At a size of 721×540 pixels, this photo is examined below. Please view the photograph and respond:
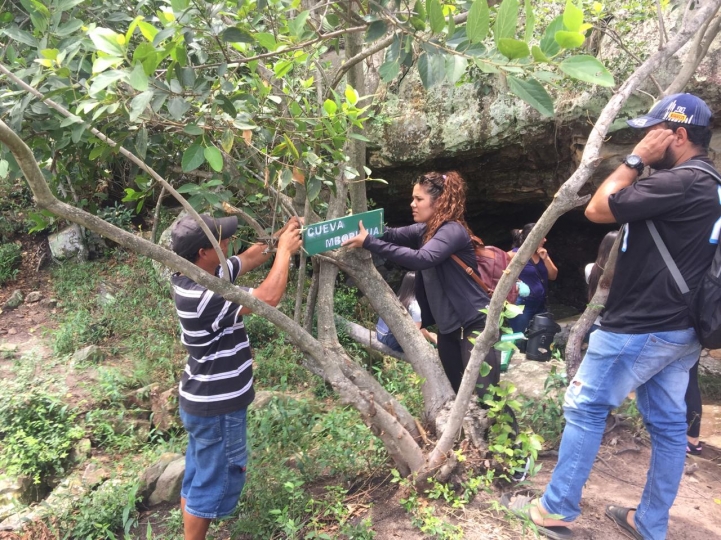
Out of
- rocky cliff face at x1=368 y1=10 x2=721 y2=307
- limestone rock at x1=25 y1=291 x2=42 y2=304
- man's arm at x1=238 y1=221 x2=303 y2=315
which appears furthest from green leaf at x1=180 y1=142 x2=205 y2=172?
limestone rock at x1=25 y1=291 x2=42 y2=304

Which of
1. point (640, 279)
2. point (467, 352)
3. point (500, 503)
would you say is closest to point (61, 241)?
point (467, 352)

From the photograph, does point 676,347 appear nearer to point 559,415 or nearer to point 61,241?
point 559,415

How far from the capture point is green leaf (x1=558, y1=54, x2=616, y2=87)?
1.41 metres

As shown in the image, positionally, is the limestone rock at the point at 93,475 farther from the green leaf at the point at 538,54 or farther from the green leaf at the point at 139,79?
the green leaf at the point at 538,54

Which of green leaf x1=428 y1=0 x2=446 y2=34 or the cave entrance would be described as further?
the cave entrance

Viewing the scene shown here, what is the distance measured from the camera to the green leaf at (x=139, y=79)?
1633 mm

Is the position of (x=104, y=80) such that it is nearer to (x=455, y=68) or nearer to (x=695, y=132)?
(x=455, y=68)

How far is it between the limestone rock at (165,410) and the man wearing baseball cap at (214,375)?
1.69m

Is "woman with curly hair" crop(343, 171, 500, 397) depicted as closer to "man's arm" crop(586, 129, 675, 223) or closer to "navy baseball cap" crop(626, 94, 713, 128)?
"man's arm" crop(586, 129, 675, 223)

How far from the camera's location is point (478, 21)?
1539mm

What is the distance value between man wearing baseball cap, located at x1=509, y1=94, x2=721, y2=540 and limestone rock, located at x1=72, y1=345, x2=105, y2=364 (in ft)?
14.1

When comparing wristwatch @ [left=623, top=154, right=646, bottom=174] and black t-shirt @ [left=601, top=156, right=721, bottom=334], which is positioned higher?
wristwatch @ [left=623, top=154, right=646, bottom=174]

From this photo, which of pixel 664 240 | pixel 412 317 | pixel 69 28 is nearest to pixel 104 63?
pixel 69 28

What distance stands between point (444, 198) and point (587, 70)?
167cm
